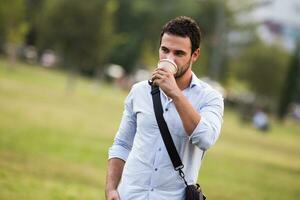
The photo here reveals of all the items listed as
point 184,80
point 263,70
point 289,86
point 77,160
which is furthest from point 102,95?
point 184,80

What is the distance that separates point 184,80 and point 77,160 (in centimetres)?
1289

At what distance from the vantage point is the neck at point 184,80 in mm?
4633

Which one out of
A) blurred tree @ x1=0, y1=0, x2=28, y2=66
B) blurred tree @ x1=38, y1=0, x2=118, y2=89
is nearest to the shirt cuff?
blurred tree @ x1=38, y1=0, x2=118, y2=89

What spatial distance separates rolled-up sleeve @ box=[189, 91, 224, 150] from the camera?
4.35 meters

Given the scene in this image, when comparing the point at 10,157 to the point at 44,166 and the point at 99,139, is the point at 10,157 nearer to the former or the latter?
the point at 44,166

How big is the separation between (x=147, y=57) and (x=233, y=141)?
43.4 meters

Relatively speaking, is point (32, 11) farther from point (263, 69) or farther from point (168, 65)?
point (168, 65)

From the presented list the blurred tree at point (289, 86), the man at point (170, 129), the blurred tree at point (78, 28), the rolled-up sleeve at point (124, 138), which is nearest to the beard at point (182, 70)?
the man at point (170, 129)

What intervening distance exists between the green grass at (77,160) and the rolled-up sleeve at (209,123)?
6.40m

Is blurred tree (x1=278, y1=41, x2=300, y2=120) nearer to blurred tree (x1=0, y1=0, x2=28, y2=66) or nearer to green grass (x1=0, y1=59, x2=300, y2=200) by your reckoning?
blurred tree (x1=0, y1=0, x2=28, y2=66)

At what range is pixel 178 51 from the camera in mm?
4527

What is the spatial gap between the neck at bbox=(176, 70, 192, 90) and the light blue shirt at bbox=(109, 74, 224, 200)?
0.03 meters

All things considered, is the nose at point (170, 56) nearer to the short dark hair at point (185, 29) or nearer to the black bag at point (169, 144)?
the short dark hair at point (185, 29)

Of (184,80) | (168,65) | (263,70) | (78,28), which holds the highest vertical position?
(168,65)
